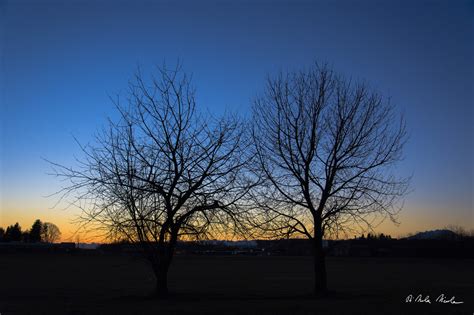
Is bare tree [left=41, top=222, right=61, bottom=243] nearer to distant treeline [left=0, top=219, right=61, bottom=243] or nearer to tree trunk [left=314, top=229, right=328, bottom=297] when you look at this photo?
distant treeline [left=0, top=219, right=61, bottom=243]

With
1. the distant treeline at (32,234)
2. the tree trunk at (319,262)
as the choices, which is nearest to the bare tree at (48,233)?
the distant treeline at (32,234)

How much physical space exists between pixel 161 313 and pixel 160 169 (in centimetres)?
596

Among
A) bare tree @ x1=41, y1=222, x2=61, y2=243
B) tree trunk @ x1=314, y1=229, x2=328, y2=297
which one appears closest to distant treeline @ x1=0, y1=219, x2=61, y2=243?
bare tree @ x1=41, y1=222, x2=61, y2=243

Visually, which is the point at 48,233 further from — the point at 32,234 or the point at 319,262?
the point at 319,262

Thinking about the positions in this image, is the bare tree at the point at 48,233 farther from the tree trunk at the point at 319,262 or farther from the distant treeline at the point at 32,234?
the tree trunk at the point at 319,262

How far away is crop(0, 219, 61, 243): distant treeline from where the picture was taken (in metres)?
149

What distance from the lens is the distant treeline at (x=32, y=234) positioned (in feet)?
489

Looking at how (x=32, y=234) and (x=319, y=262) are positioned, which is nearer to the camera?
(x=319, y=262)

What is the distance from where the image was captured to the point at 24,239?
498ft

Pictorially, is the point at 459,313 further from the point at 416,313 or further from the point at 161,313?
the point at 161,313

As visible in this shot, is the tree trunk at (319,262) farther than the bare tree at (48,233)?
No

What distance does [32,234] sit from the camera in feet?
502

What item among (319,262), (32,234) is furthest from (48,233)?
(319,262)

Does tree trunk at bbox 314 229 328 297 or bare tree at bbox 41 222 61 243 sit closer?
tree trunk at bbox 314 229 328 297
